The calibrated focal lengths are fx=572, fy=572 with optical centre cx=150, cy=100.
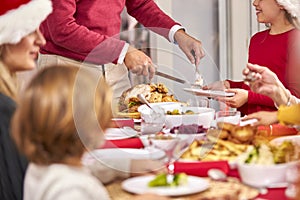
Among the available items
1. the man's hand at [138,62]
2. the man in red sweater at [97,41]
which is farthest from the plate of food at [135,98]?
the man's hand at [138,62]

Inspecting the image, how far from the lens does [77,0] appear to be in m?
1.76

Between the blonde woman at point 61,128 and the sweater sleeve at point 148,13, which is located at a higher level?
the sweater sleeve at point 148,13

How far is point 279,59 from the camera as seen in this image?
2004 mm

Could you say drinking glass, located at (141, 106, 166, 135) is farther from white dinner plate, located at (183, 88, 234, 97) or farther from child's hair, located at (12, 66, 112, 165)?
child's hair, located at (12, 66, 112, 165)

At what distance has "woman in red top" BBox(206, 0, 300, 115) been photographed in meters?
1.89

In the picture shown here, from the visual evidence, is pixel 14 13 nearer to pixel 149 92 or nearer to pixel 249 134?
pixel 249 134

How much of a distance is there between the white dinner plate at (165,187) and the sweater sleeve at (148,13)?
1127 millimetres

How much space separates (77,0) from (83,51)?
158 millimetres

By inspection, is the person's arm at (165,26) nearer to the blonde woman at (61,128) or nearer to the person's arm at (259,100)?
the person's arm at (259,100)

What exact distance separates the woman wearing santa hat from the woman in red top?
2.71 feet

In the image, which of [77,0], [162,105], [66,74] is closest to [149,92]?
[162,105]

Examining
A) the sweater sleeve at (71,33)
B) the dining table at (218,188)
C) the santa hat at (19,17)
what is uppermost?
the santa hat at (19,17)

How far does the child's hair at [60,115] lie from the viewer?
841 millimetres

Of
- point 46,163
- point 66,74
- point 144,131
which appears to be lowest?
point 144,131
